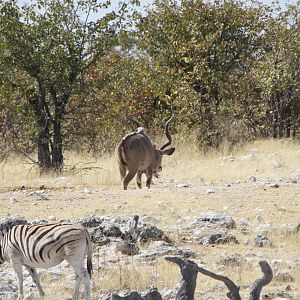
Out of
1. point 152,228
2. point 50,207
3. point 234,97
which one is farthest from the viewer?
point 234,97

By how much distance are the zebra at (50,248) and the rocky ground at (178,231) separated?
0.27 metres

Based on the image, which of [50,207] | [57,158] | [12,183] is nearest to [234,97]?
[57,158]

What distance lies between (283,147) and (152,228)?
13.1 meters

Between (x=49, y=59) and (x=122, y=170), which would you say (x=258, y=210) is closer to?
(x=122, y=170)

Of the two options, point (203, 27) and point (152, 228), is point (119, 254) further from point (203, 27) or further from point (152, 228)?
point (203, 27)

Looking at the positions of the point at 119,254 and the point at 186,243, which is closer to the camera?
the point at 119,254

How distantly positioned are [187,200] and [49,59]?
751 centimetres

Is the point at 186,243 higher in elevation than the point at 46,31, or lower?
lower

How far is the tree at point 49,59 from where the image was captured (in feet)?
64.4

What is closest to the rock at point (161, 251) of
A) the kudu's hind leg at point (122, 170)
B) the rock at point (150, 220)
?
the rock at point (150, 220)

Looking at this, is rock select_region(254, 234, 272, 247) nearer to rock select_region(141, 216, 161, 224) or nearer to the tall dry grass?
rock select_region(141, 216, 161, 224)

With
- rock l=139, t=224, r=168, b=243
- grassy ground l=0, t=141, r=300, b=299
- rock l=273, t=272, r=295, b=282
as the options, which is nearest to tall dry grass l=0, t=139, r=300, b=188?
grassy ground l=0, t=141, r=300, b=299

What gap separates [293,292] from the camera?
8188 millimetres

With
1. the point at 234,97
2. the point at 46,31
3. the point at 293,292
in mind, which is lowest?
the point at 293,292
